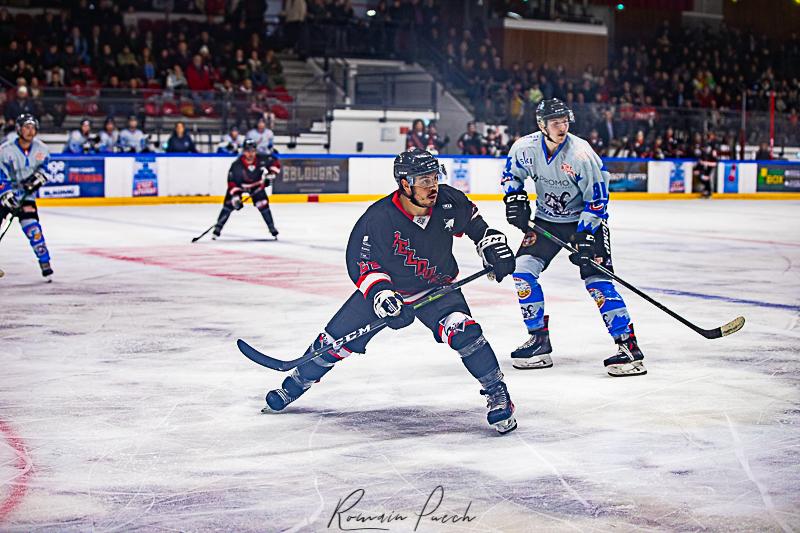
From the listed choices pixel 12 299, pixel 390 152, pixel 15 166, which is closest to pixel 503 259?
pixel 12 299

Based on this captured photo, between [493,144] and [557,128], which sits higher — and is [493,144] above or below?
below

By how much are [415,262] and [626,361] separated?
1845 millimetres

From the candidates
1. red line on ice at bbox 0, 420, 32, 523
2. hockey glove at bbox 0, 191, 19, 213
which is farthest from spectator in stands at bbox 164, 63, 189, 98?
red line on ice at bbox 0, 420, 32, 523

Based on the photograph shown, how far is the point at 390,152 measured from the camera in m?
24.8

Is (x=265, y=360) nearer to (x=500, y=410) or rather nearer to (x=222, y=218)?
(x=500, y=410)

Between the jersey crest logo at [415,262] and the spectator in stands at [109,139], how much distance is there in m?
15.7

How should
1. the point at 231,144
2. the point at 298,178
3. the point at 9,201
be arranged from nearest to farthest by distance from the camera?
the point at 9,201, the point at 231,144, the point at 298,178

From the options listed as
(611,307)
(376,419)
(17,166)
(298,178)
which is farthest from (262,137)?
(376,419)

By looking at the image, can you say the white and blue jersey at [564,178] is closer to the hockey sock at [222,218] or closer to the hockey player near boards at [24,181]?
the hockey player near boards at [24,181]

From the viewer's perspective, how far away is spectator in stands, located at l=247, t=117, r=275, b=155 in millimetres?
21067

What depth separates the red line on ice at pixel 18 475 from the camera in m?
4.02

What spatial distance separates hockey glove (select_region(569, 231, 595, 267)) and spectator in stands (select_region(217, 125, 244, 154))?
14946 millimetres

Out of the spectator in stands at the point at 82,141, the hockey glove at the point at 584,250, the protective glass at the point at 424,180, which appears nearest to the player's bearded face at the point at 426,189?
the protective glass at the point at 424,180

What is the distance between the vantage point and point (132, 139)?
2016 centimetres
